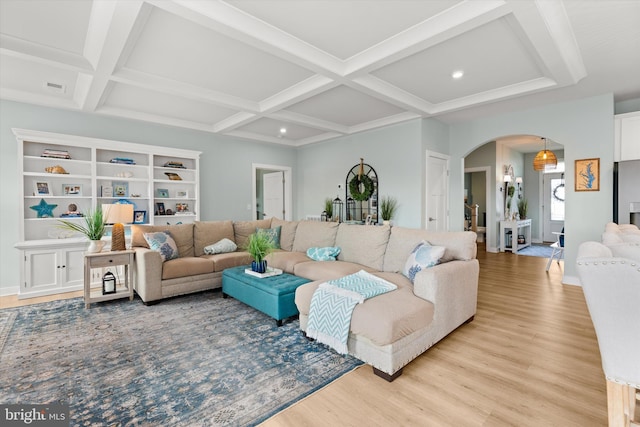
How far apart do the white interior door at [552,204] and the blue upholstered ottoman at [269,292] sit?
8933mm

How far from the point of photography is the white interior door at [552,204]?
8.74 meters

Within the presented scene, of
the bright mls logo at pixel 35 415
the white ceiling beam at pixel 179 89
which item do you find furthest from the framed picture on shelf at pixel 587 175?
the bright mls logo at pixel 35 415

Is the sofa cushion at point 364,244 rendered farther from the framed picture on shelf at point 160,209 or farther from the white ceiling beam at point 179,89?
the framed picture on shelf at point 160,209

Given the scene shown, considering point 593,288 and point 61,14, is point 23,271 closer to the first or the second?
point 61,14

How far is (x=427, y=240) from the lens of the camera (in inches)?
123

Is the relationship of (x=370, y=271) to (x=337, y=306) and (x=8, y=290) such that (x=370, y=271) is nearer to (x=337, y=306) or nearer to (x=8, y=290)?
(x=337, y=306)

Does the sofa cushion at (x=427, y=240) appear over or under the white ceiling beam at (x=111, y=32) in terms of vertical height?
under

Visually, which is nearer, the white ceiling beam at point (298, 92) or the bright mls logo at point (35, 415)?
the bright mls logo at point (35, 415)

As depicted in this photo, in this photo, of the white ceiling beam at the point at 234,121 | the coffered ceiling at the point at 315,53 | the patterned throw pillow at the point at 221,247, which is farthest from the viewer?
the white ceiling beam at the point at 234,121

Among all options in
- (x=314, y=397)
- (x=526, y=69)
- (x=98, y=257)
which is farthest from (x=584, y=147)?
(x=98, y=257)

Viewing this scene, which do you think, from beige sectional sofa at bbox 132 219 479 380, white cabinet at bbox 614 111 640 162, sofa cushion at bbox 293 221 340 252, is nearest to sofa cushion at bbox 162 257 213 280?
beige sectional sofa at bbox 132 219 479 380

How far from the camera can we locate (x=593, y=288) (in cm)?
122

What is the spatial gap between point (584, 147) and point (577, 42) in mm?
2122

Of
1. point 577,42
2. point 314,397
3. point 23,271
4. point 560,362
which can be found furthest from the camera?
point 23,271
